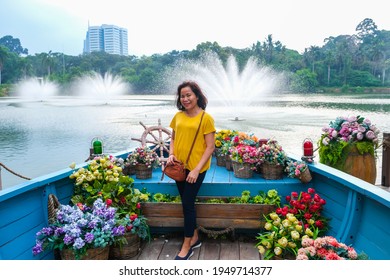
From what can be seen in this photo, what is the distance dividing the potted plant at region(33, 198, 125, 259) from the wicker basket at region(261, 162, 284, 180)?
1.60 meters

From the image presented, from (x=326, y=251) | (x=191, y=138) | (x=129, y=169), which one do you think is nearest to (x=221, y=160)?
(x=129, y=169)

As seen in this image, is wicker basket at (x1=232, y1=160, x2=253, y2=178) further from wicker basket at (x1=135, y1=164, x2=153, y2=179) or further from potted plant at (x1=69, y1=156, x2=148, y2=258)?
potted plant at (x1=69, y1=156, x2=148, y2=258)

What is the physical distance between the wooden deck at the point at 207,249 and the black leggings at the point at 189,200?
0.24 meters

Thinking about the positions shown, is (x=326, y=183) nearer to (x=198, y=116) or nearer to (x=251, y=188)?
(x=251, y=188)

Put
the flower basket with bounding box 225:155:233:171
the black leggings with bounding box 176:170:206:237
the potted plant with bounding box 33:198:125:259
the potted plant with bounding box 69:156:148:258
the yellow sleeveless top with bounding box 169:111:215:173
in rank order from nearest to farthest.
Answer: the potted plant with bounding box 33:198:125:259 < the yellow sleeveless top with bounding box 169:111:215:173 < the black leggings with bounding box 176:170:206:237 < the potted plant with bounding box 69:156:148:258 < the flower basket with bounding box 225:155:233:171

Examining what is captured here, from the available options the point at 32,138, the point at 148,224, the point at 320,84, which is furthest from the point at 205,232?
the point at 320,84

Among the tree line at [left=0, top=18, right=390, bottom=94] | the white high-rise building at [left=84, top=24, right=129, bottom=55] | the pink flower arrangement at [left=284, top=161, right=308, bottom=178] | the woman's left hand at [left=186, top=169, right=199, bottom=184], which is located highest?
the white high-rise building at [left=84, top=24, right=129, bottom=55]

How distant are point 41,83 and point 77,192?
57.4 meters

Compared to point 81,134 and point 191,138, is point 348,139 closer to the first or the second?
point 191,138

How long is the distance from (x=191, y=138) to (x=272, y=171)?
1280 millimetres

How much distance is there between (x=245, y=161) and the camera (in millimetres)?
3795

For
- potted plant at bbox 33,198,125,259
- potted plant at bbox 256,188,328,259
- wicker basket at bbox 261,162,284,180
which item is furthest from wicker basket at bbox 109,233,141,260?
wicker basket at bbox 261,162,284,180

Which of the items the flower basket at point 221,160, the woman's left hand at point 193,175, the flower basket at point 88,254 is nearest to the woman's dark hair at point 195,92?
the woman's left hand at point 193,175

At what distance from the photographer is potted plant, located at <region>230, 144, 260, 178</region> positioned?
380cm
